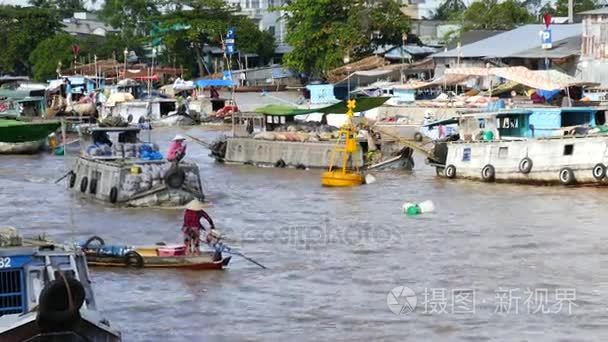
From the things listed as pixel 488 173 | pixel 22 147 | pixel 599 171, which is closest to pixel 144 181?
pixel 488 173

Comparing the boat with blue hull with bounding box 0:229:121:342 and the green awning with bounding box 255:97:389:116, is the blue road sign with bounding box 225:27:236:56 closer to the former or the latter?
the green awning with bounding box 255:97:389:116

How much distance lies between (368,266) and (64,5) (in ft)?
377

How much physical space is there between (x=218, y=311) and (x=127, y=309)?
4.30 feet

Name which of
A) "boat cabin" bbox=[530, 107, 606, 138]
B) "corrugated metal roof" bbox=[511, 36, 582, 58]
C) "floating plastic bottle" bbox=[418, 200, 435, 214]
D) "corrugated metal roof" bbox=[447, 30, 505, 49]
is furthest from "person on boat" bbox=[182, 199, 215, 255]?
"corrugated metal roof" bbox=[447, 30, 505, 49]

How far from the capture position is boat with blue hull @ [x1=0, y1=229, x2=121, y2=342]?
44.8ft

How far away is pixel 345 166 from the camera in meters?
37.2

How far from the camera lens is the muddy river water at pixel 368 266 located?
18.6 metres

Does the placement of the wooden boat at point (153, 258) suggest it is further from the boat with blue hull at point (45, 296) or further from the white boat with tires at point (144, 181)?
the white boat with tires at point (144, 181)

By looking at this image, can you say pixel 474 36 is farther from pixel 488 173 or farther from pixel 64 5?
pixel 64 5

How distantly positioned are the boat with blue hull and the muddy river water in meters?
3.23

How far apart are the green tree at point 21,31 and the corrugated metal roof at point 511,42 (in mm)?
44238

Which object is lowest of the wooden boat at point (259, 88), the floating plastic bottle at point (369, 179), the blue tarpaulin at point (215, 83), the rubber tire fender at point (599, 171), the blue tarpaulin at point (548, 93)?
the floating plastic bottle at point (369, 179)

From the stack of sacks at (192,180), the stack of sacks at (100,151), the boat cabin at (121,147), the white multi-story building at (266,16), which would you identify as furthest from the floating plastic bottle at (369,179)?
the white multi-story building at (266,16)

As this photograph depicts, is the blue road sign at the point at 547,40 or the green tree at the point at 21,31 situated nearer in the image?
the blue road sign at the point at 547,40
